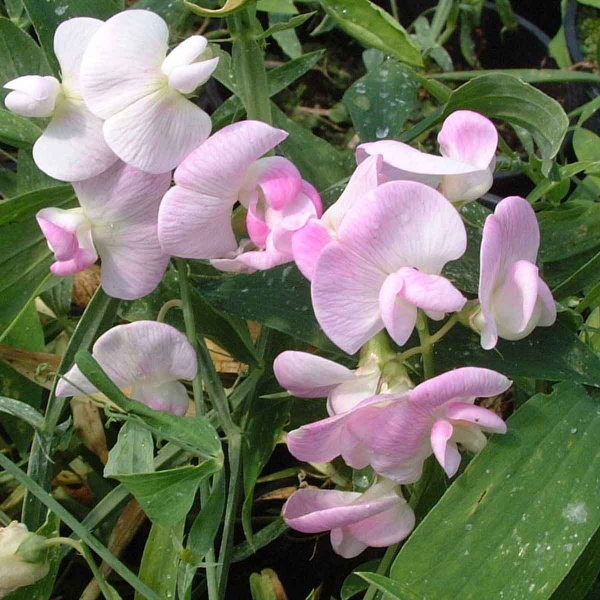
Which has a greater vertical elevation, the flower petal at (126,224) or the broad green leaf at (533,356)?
the flower petal at (126,224)

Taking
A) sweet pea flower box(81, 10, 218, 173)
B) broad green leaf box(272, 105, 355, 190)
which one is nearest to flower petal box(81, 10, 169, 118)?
sweet pea flower box(81, 10, 218, 173)

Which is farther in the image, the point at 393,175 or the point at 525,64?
the point at 525,64

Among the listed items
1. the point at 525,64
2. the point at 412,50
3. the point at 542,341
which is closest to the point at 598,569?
the point at 542,341

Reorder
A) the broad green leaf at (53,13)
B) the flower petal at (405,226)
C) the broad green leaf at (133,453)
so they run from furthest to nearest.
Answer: the broad green leaf at (53,13) → the broad green leaf at (133,453) → the flower petal at (405,226)

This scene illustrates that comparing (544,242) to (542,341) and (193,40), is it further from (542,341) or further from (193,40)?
(193,40)

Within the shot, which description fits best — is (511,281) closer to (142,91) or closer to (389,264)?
(389,264)

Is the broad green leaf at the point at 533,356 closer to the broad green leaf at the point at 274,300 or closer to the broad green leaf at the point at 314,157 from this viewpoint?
the broad green leaf at the point at 274,300

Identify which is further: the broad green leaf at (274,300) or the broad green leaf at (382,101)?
the broad green leaf at (382,101)

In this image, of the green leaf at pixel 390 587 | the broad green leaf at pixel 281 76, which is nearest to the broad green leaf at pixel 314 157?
the broad green leaf at pixel 281 76
